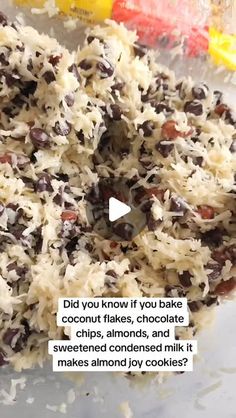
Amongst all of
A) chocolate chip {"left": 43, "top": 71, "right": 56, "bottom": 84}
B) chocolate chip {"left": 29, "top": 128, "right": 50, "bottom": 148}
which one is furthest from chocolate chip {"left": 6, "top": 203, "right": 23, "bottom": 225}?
chocolate chip {"left": 43, "top": 71, "right": 56, "bottom": 84}

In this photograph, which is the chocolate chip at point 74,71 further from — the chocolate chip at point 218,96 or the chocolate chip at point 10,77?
the chocolate chip at point 218,96

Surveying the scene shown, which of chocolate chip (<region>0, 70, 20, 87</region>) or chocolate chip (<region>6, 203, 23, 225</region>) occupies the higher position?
chocolate chip (<region>0, 70, 20, 87</region>)

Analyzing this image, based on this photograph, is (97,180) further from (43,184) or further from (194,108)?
(194,108)

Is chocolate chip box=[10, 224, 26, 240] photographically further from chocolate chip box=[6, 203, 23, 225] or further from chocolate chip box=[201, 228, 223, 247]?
chocolate chip box=[201, 228, 223, 247]

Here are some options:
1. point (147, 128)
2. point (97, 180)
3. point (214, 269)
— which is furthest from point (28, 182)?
point (214, 269)

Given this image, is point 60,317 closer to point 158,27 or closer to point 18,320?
point 18,320

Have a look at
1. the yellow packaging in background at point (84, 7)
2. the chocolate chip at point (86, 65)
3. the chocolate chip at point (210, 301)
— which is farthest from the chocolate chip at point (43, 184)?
the yellow packaging in background at point (84, 7)
